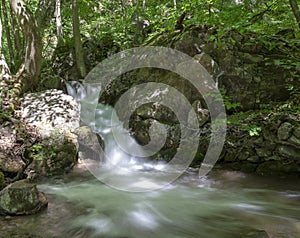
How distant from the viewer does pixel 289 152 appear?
472 centimetres

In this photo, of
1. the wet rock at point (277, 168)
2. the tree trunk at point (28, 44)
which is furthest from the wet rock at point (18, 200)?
the tree trunk at point (28, 44)

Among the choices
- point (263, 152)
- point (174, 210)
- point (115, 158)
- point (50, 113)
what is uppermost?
point (50, 113)

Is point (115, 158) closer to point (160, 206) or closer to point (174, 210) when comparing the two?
point (160, 206)

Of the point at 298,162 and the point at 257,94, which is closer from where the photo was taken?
the point at 298,162

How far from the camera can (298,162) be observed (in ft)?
15.5

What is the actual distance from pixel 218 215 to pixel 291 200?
4.20 ft

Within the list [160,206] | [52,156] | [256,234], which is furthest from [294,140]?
[52,156]

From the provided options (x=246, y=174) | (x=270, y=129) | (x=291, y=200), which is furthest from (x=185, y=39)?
(x=291, y=200)

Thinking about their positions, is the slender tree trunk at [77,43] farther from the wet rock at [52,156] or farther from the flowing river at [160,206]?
the flowing river at [160,206]

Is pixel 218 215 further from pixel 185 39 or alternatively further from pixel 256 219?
pixel 185 39

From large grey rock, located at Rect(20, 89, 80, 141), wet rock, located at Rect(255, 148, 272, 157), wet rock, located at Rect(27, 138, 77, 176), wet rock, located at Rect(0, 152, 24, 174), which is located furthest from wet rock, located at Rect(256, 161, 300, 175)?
wet rock, located at Rect(0, 152, 24, 174)

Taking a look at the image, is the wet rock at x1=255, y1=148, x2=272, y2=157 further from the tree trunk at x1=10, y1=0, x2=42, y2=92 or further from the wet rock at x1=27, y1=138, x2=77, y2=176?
the tree trunk at x1=10, y1=0, x2=42, y2=92

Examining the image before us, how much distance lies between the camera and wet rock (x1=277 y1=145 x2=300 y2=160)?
4.67 metres

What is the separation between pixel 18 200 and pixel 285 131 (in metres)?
4.55
